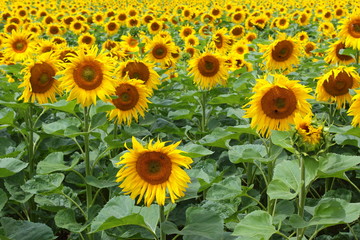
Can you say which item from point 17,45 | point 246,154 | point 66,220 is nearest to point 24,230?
point 66,220

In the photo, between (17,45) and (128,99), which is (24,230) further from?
(17,45)

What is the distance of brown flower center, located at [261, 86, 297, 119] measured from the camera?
96.3 inches

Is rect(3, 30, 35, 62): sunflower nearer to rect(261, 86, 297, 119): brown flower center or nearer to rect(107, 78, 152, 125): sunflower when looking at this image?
rect(107, 78, 152, 125): sunflower

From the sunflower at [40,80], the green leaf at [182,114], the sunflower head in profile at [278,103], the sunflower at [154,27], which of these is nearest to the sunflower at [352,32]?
the green leaf at [182,114]

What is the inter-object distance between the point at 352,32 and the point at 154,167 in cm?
302

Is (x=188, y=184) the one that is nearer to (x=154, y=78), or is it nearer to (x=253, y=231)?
(x=253, y=231)

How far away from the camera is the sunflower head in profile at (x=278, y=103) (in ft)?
8.04

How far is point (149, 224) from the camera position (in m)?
2.20

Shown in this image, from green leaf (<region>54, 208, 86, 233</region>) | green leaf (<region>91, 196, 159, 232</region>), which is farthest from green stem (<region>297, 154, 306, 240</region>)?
green leaf (<region>54, 208, 86, 233</region>)

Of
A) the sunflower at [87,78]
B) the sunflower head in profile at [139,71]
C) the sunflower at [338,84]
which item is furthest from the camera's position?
the sunflower head in profile at [139,71]

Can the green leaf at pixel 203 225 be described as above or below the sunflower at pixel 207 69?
below

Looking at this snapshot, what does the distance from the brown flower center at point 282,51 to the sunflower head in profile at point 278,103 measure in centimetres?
173

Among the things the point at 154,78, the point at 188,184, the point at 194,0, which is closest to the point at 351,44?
the point at 154,78

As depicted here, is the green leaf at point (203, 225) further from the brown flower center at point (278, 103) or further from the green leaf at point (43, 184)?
the green leaf at point (43, 184)
